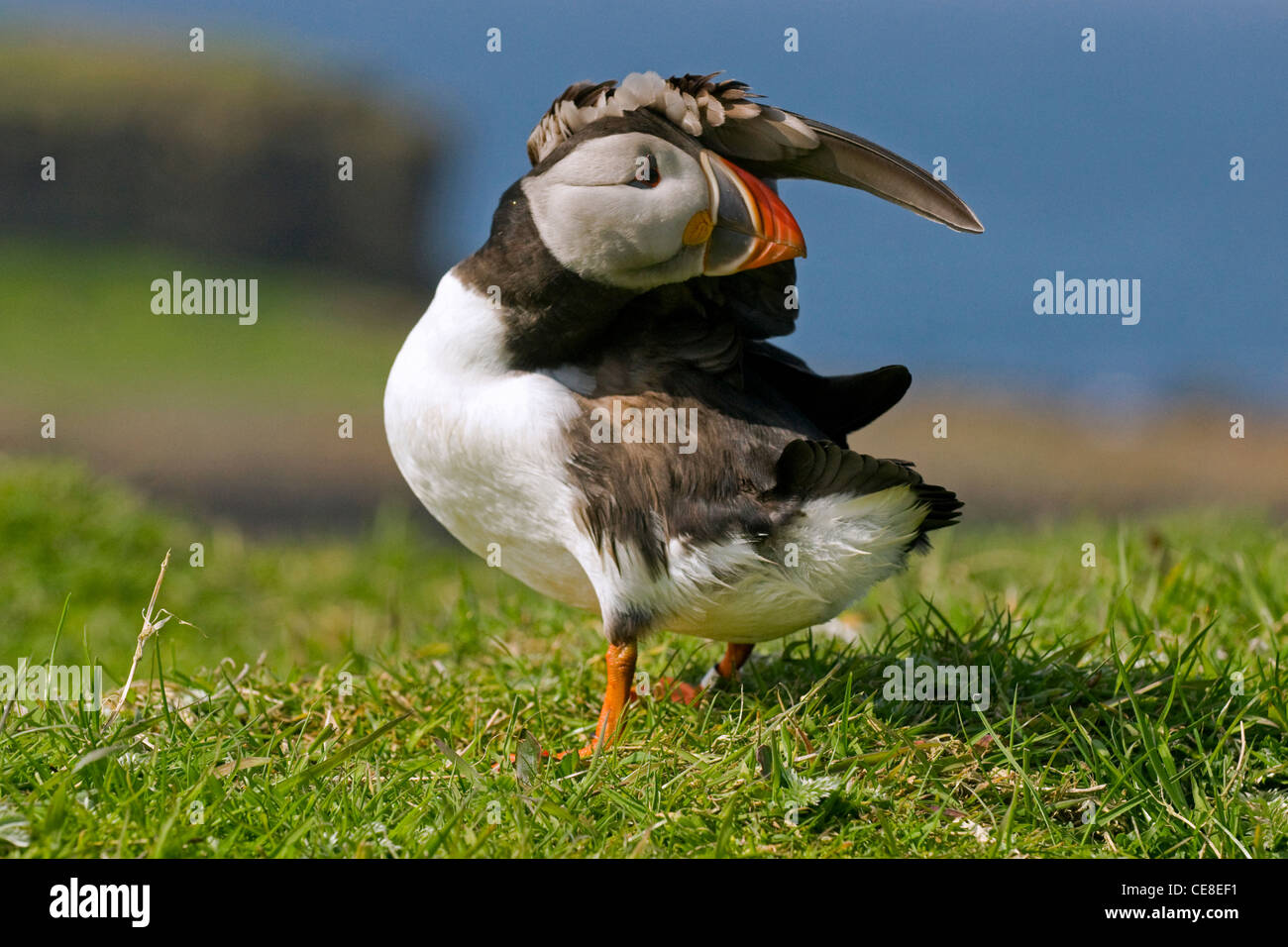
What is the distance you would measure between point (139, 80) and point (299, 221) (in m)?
3.72

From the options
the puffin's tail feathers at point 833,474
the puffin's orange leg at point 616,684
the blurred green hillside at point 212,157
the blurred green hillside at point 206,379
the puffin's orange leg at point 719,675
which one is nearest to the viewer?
the puffin's tail feathers at point 833,474

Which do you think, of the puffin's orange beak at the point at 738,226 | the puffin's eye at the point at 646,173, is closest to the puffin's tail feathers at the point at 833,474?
the puffin's orange beak at the point at 738,226

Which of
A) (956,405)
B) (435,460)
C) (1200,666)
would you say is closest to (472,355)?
(435,460)

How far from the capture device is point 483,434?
364cm

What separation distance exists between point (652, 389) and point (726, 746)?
1.06 m

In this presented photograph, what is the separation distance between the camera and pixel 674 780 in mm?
3395

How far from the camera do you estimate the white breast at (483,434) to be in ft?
11.8

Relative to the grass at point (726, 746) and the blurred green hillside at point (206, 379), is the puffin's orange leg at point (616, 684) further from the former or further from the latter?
the blurred green hillside at point (206, 379)
